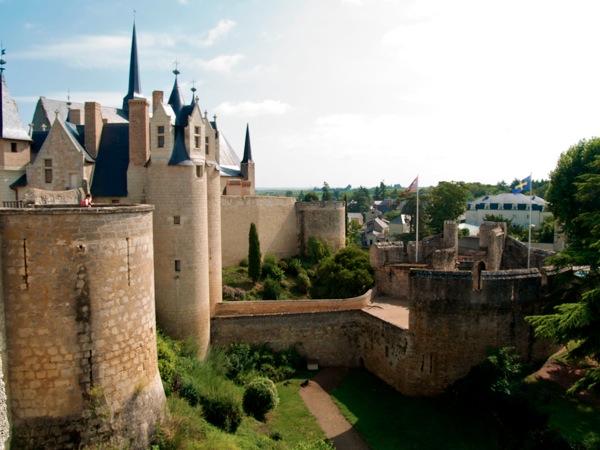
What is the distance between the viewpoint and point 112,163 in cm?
2116

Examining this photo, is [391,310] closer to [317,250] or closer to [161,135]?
[161,135]

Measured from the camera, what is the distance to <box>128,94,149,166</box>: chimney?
2008 centimetres

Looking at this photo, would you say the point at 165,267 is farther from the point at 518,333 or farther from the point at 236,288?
the point at 518,333

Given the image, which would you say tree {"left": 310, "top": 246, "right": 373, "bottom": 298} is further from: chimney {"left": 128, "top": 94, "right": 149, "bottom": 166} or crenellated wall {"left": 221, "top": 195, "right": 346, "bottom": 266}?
chimney {"left": 128, "top": 94, "right": 149, "bottom": 166}

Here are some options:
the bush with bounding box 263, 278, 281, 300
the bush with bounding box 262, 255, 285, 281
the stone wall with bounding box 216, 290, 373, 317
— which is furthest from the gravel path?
the bush with bounding box 262, 255, 285, 281

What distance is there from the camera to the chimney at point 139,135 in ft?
65.9

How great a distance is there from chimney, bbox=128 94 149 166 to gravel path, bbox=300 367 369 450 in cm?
1207

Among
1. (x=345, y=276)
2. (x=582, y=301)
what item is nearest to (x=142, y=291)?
(x=582, y=301)

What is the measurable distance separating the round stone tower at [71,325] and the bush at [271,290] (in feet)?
60.5

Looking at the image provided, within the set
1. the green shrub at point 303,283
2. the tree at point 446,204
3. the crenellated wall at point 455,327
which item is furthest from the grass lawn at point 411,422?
the tree at point 446,204

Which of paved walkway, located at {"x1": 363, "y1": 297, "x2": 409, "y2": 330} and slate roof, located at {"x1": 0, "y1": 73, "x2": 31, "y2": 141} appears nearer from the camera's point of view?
slate roof, located at {"x1": 0, "y1": 73, "x2": 31, "y2": 141}

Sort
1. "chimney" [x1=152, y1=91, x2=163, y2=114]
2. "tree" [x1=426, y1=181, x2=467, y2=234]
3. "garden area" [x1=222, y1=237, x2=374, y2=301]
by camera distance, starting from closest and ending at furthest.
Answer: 1. "chimney" [x1=152, y1=91, x2=163, y2=114]
2. "garden area" [x1=222, y1=237, x2=374, y2=301]
3. "tree" [x1=426, y1=181, x2=467, y2=234]

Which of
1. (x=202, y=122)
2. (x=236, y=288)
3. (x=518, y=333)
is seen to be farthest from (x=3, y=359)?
(x=236, y=288)

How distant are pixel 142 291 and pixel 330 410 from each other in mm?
10619
